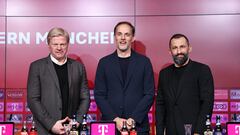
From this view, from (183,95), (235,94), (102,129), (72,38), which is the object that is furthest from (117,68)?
(235,94)

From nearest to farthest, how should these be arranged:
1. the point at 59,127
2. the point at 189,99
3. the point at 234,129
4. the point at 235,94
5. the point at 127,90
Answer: the point at 234,129 < the point at 59,127 < the point at 189,99 < the point at 127,90 < the point at 235,94

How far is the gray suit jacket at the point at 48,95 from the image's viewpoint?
3.32 meters

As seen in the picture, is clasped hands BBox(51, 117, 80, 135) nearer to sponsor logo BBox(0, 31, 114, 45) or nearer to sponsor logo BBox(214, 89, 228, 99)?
sponsor logo BBox(0, 31, 114, 45)

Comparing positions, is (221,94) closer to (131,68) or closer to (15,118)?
(131,68)

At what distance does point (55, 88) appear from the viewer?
337cm

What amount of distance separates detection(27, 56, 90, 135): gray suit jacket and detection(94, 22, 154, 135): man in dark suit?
0.63 ft

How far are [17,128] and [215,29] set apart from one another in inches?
94.2

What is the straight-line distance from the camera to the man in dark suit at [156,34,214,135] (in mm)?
3303

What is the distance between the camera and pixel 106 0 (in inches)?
173

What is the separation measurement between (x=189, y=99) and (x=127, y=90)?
0.53 metres

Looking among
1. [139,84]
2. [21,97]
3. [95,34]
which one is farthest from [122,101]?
[21,97]

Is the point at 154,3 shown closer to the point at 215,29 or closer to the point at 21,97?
the point at 215,29

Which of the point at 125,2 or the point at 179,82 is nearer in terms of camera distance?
the point at 179,82

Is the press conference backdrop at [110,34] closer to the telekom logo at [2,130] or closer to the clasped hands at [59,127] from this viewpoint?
the clasped hands at [59,127]
